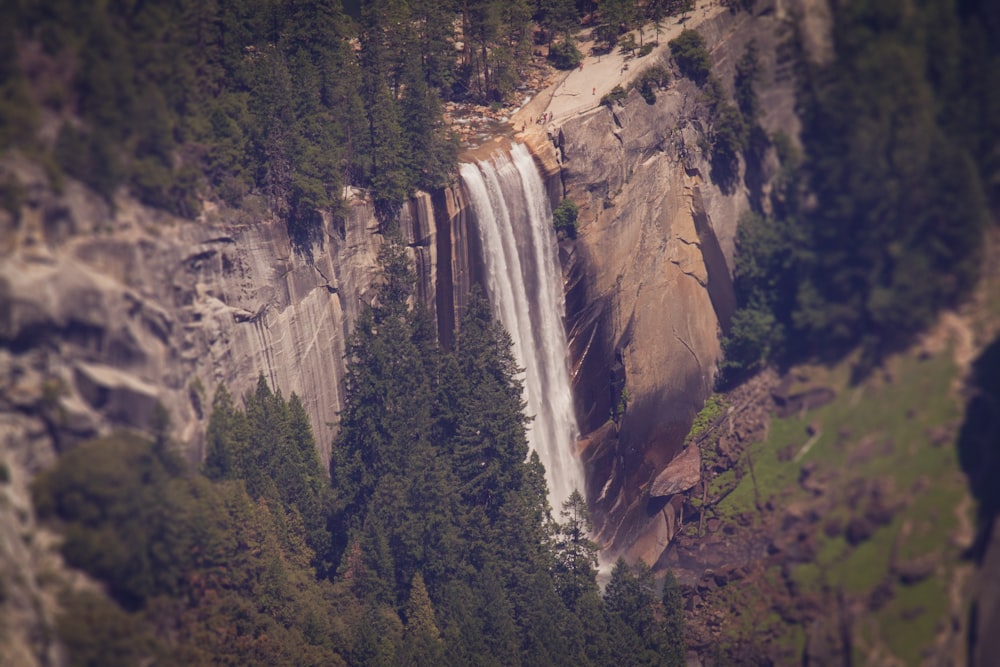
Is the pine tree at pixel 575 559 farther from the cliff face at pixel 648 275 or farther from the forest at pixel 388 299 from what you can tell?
the cliff face at pixel 648 275

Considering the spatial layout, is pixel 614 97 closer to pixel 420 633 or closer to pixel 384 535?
pixel 384 535

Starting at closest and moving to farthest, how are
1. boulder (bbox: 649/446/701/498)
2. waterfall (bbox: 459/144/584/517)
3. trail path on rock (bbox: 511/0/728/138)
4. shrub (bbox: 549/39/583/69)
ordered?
boulder (bbox: 649/446/701/498) → waterfall (bbox: 459/144/584/517) → trail path on rock (bbox: 511/0/728/138) → shrub (bbox: 549/39/583/69)

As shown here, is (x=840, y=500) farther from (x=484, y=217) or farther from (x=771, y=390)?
(x=484, y=217)

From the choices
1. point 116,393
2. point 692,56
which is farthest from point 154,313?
point 692,56

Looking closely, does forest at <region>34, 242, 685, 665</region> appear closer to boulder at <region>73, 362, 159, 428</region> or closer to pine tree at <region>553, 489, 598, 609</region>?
pine tree at <region>553, 489, 598, 609</region>

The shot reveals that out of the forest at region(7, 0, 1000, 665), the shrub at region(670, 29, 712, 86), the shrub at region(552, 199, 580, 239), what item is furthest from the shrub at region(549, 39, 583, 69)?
the shrub at region(552, 199, 580, 239)

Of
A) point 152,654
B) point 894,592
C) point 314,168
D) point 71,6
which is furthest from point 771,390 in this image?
point 71,6

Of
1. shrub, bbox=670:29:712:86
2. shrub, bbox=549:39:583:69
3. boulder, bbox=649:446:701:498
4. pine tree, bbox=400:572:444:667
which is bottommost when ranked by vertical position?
pine tree, bbox=400:572:444:667
